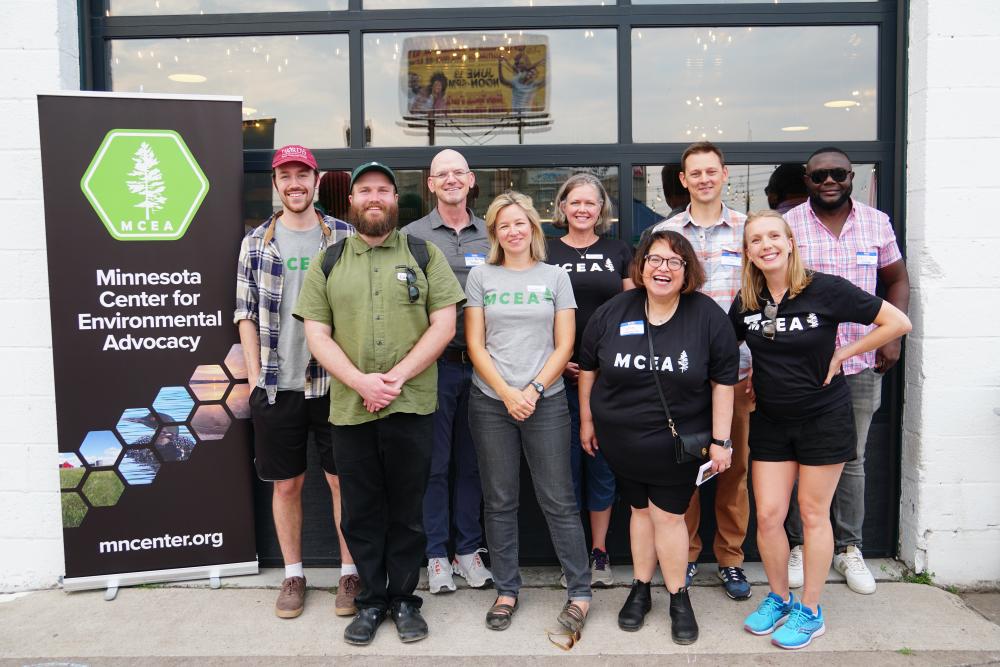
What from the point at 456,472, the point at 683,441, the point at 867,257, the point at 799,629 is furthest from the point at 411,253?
the point at 799,629

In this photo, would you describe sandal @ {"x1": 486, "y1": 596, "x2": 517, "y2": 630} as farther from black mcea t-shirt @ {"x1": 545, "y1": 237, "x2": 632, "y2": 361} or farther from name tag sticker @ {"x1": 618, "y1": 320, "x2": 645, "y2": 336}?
name tag sticker @ {"x1": 618, "y1": 320, "x2": 645, "y2": 336}

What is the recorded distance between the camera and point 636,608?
3172mm

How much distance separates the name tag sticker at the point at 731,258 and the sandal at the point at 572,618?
5.49 feet

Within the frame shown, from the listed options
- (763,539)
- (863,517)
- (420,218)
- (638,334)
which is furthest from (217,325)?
(863,517)

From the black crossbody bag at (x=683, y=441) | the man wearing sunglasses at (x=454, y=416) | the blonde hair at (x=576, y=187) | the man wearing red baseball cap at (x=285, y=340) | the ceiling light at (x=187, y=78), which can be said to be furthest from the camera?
the ceiling light at (x=187, y=78)

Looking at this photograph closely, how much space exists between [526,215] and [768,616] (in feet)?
6.51

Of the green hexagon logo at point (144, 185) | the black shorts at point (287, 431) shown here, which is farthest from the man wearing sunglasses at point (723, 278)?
the green hexagon logo at point (144, 185)

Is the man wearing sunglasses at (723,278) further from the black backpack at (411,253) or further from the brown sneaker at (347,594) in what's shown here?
the brown sneaker at (347,594)

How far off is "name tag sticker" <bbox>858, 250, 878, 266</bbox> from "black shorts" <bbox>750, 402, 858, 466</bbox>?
31.7 inches

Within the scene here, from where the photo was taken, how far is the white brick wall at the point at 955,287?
11.5ft

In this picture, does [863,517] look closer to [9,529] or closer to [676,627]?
[676,627]

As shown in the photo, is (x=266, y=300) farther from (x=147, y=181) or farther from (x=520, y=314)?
(x=520, y=314)

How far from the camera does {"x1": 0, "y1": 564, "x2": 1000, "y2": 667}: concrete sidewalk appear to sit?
9.77 ft

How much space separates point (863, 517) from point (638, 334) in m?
1.77
